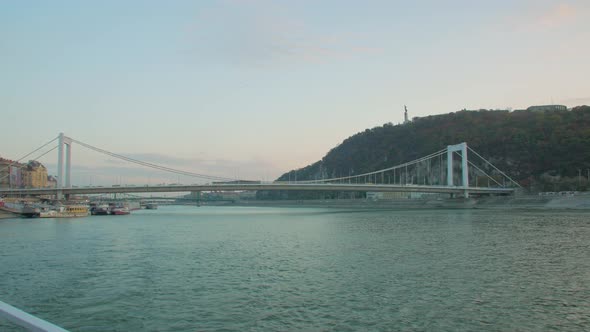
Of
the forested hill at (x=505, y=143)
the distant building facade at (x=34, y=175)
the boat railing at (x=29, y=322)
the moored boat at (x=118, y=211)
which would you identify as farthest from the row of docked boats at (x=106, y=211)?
the boat railing at (x=29, y=322)

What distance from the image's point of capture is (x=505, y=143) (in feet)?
326

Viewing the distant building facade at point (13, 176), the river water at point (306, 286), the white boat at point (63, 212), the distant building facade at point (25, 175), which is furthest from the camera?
the distant building facade at point (25, 175)

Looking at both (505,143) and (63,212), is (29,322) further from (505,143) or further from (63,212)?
(505,143)

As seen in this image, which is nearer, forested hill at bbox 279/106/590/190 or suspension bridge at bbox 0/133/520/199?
suspension bridge at bbox 0/133/520/199

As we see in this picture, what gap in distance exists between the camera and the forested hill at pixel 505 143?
84.6 meters

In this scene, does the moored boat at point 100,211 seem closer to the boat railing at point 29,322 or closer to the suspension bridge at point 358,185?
the suspension bridge at point 358,185

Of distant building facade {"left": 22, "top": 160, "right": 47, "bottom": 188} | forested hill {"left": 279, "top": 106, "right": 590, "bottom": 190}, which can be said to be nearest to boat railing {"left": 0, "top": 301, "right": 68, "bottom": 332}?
forested hill {"left": 279, "top": 106, "right": 590, "bottom": 190}

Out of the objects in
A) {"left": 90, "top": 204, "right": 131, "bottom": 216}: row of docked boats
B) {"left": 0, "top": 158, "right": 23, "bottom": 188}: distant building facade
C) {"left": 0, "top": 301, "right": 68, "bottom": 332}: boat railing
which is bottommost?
{"left": 90, "top": 204, "right": 131, "bottom": 216}: row of docked boats

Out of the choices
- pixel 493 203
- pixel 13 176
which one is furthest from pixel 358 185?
pixel 13 176

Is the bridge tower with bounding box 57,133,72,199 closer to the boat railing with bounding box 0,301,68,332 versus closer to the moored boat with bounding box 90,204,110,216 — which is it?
the moored boat with bounding box 90,204,110,216

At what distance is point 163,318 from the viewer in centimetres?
962

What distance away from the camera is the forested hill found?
277 ft

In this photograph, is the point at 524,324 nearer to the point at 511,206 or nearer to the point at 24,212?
the point at 24,212

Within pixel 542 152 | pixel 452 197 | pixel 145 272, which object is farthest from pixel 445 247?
pixel 542 152
